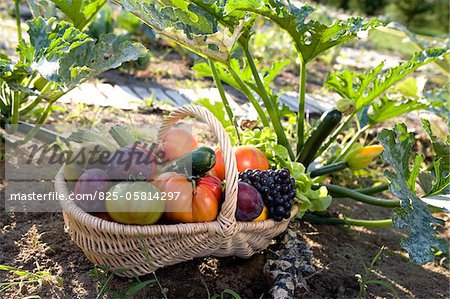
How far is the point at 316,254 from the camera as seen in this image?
2.37 meters

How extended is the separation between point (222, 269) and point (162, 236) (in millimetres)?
413

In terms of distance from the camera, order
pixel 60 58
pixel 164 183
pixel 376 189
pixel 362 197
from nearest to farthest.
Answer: pixel 164 183, pixel 60 58, pixel 362 197, pixel 376 189

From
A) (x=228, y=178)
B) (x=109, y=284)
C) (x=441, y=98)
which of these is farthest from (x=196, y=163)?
(x=441, y=98)

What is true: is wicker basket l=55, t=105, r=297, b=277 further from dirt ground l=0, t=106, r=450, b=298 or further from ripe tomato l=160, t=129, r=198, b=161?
ripe tomato l=160, t=129, r=198, b=161

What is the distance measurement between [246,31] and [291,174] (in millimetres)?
575

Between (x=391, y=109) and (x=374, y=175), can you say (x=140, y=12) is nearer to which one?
(x=391, y=109)

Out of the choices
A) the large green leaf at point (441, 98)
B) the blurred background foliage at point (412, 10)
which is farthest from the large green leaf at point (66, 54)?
the blurred background foliage at point (412, 10)

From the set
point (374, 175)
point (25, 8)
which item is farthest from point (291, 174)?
point (25, 8)

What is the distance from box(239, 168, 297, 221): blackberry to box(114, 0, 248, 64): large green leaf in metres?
0.49

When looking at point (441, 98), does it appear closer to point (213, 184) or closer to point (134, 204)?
point (213, 184)

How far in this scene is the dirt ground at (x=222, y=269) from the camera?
1.93 metres

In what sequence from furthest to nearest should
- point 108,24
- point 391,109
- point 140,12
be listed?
point 108,24 < point 391,109 < point 140,12

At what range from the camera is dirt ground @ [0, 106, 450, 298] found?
1.93 metres

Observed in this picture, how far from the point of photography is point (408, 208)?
6.29ft
